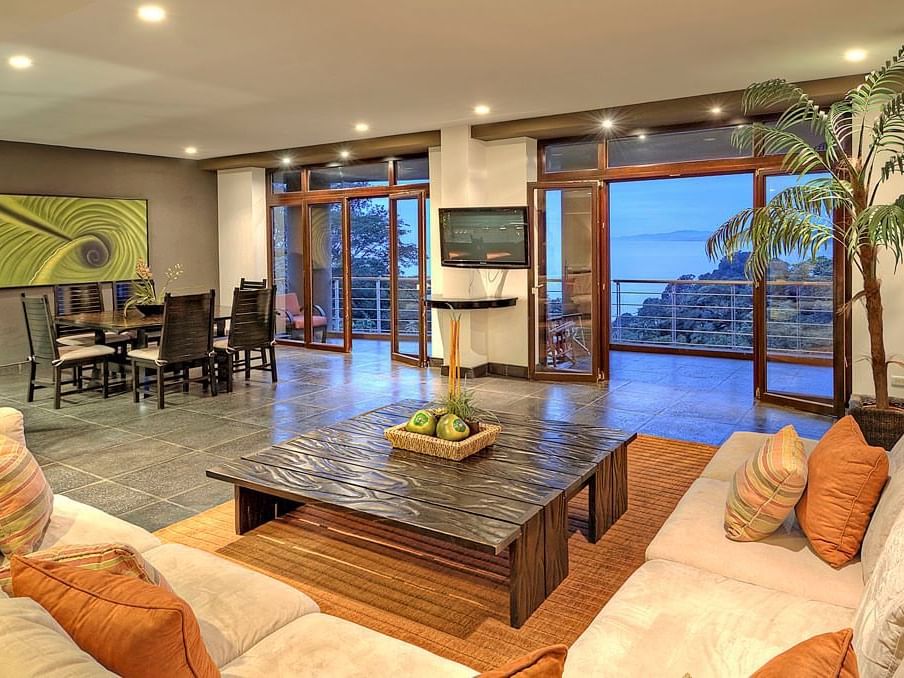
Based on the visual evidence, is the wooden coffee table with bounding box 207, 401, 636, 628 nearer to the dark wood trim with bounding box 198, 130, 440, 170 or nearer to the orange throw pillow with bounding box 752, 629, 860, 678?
the orange throw pillow with bounding box 752, 629, 860, 678

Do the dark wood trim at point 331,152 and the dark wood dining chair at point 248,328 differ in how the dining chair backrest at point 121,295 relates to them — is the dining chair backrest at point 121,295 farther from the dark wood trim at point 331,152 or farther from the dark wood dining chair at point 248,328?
the dark wood trim at point 331,152

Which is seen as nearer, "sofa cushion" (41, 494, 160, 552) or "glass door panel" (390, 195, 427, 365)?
"sofa cushion" (41, 494, 160, 552)

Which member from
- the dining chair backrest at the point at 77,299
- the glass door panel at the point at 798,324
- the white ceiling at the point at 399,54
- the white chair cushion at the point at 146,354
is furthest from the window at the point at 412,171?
the glass door panel at the point at 798,324

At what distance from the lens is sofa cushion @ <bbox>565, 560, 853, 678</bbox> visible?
1.71 metres

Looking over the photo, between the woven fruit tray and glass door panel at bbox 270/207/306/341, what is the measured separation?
6.72 metres

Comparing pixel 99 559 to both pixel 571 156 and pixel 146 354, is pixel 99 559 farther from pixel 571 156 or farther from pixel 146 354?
pixel 571 156

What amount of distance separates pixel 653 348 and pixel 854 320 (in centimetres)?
452

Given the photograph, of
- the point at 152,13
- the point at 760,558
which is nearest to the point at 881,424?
the point at 760,558

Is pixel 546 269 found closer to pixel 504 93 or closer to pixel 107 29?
pixel 504 93

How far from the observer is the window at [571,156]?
726 centimetres

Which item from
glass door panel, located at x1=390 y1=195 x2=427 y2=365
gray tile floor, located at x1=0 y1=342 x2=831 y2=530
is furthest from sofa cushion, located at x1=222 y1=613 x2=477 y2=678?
glass door panel, located at x1=390 y1=195 x2=427 y2=365

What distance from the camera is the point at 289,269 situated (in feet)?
32.9

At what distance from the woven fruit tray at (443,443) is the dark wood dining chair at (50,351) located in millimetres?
4074

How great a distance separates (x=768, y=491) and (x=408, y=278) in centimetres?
660
